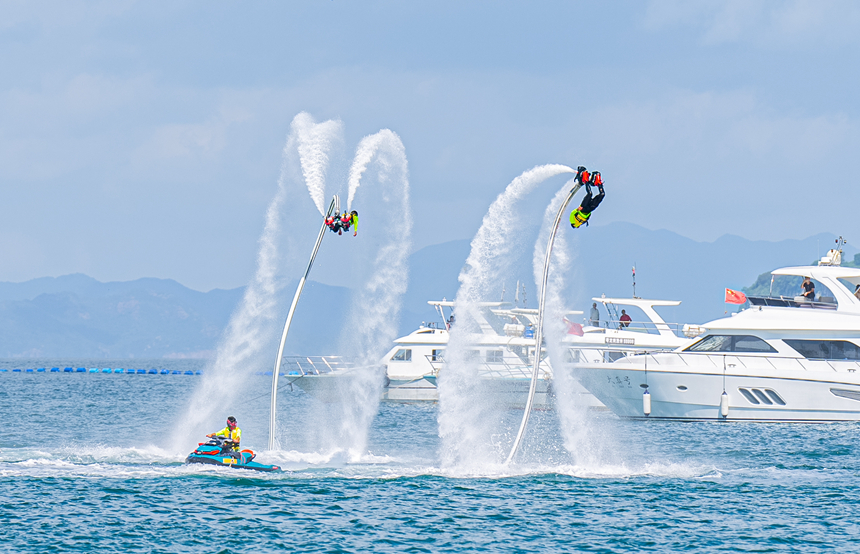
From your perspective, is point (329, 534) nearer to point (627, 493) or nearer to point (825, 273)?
point (627, 493)

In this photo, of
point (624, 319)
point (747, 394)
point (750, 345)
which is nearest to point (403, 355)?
point (624, 319)

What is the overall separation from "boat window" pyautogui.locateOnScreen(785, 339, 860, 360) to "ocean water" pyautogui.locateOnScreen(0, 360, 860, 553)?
571 centimetres

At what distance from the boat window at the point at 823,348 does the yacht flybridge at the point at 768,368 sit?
0.16 ft

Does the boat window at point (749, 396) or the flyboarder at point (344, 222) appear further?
the boat window at point (749, 396)

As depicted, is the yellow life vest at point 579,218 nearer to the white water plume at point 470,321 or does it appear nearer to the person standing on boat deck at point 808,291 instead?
the white water plume at point 470,321

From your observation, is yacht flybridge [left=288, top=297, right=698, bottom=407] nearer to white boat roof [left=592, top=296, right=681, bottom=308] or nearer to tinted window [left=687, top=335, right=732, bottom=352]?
white boat roof [left=592, top=296, right=681, bottom=308]

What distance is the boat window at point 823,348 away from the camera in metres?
49.8

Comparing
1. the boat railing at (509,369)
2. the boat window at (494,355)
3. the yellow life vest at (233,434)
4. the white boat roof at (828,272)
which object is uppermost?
the white boat roof at (828,272)

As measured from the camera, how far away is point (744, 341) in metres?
50.6

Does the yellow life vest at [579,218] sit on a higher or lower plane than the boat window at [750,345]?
higher

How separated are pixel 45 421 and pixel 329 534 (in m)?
38.2

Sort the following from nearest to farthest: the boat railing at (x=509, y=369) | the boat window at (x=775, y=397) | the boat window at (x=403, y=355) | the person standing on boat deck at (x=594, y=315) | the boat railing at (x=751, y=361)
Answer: the boat railing at (x=751, y=361) < the boat window at (x=775, y=397) < the boat railing at (x=509, y=369) < the person standing on boat deck at (x=594, y=315) < the boat window at (x=403, y=355)

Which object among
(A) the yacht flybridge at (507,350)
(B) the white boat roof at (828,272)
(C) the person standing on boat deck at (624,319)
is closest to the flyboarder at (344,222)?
(A) the yacht flybridge at (507,350)

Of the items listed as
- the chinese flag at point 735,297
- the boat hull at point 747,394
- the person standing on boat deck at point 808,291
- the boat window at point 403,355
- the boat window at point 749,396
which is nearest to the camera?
the boat hull at point 747,394
